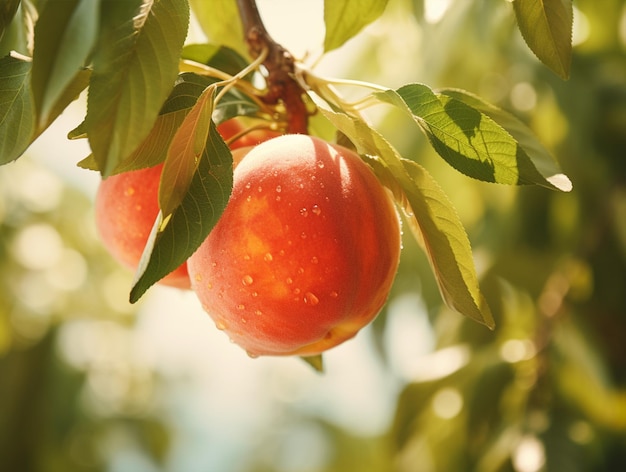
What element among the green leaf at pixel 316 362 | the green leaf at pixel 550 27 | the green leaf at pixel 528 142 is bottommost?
the green leaf at pixel 316 362

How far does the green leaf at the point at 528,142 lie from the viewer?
1.82ft

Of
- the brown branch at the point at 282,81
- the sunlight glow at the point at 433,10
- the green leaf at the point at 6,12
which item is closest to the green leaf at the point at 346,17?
the brown branch at the point at 282,81

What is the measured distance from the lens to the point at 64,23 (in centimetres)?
38

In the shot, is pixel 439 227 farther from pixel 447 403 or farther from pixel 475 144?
pixel 447 403

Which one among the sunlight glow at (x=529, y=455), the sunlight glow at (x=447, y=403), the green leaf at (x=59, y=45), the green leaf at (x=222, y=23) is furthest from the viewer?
the sunlight glow at (x=447, y=403)

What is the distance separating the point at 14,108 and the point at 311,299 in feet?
0.82

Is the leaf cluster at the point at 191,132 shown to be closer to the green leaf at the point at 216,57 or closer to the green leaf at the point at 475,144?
the green leaf at the point at 475,144

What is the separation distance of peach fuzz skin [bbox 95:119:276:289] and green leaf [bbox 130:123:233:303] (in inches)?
3.6

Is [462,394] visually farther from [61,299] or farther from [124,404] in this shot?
[124,404]

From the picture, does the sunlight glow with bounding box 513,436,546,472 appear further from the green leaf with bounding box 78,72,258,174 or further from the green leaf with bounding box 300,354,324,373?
the green leaf with bounding box 78,72,258,174

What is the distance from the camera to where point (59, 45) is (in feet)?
1.22

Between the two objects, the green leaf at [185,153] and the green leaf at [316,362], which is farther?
the green leaf at [316,362]

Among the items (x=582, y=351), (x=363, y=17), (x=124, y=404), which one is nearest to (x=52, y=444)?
(x=124, y=404)

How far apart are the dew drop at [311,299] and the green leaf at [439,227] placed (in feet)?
0.29
